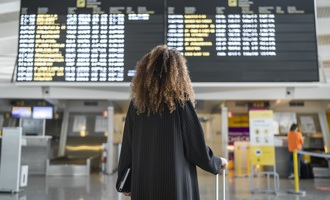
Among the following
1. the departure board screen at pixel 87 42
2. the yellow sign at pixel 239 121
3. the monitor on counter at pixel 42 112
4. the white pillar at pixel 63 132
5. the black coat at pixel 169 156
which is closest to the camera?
the black coat at pixel 169 156

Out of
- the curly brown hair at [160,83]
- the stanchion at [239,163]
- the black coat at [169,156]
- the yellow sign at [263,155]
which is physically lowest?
the stanchion at [239,163]

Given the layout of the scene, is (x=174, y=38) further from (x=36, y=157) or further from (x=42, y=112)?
(x=36, y=157)

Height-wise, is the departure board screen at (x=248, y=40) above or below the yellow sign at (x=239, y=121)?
above

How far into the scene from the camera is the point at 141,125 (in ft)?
6.10

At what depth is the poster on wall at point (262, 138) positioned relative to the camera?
284 inches

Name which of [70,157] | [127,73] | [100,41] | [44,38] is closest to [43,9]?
[44,38]

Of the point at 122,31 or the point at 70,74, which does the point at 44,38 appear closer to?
the point at 70,74

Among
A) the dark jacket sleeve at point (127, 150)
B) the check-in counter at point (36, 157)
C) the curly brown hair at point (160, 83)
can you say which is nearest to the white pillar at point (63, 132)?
the check-in counter at point (36, 157)

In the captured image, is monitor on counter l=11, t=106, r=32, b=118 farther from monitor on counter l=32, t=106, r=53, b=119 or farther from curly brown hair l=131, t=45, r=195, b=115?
curly brown hair l=131, t=45, r=195, b=115

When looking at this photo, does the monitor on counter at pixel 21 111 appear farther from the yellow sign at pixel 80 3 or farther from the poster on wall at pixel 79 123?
the yellow sign at pixel 80 3

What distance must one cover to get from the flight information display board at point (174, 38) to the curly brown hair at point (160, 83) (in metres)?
4.64

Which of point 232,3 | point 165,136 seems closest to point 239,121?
point 232,3

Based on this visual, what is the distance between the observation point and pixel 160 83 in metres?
1.86

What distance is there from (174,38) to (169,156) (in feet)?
16.8
